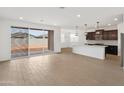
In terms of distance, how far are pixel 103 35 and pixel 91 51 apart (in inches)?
109

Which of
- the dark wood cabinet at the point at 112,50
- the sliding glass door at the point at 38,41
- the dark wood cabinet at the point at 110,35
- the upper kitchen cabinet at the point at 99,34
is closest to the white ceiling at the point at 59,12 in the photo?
the sliding glass door at the point at 38,41

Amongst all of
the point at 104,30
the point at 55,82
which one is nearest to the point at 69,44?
the point at 104,30

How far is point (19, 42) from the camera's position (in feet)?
27.7

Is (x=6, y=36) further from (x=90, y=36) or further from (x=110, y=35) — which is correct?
(x=90, y=36)

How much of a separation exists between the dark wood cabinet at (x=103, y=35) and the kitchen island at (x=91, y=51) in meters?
2.29

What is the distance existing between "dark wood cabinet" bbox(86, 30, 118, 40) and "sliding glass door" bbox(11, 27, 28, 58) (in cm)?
663

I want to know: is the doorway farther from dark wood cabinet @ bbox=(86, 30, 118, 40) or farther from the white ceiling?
dark wood cabinet @ bbox=(86, 30, 118, 40)

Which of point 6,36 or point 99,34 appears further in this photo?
point 99,34

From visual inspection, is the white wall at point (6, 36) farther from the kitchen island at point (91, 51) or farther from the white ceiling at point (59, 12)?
the kitchen island at point (91, 51)

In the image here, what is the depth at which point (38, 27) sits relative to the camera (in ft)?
30.2

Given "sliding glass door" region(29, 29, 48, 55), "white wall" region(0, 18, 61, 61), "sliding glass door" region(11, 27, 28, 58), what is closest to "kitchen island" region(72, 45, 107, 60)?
"sliding glass door" region(29, 29, 48, 55)

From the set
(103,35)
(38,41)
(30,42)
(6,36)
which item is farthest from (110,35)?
(6,36)

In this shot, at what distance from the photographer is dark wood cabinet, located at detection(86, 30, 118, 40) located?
992 cm

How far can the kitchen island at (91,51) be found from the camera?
8.06 meters
